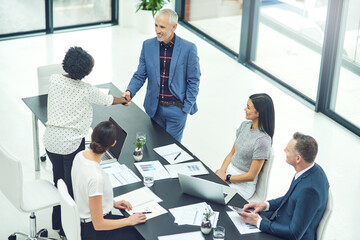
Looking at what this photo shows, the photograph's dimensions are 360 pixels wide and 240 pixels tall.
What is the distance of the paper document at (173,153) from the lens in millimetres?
5184

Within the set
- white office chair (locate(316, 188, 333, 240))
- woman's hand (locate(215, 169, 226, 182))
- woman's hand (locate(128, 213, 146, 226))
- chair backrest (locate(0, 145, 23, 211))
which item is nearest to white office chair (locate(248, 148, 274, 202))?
woman's hand (locate(215, 169, 226, 182))

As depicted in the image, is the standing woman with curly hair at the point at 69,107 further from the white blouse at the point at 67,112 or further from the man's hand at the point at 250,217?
the man's hand at the point at 250,217

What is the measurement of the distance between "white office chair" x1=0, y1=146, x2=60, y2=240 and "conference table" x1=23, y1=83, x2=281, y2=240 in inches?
25.3

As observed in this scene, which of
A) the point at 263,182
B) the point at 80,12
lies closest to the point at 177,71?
the point at 263,182

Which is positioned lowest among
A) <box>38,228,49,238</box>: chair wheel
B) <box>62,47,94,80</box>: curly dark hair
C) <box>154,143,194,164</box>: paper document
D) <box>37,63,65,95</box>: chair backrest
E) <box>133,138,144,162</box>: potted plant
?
<box>38,228,49,238</box>: chair wheel

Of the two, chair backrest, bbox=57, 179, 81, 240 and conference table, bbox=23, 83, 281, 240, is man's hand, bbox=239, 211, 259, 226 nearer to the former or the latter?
conference table, bbox=23, 83, 281, 240

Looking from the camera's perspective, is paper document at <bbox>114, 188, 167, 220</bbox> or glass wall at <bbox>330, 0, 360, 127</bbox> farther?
glass wall at <bbox>330, 0, 360, 127</bbox>

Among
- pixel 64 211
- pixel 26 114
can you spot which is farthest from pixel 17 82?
pixel 64 211

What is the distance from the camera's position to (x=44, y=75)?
6410 mm

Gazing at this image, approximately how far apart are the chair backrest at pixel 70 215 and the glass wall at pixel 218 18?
5.95 metres

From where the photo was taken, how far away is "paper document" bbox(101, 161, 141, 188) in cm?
485

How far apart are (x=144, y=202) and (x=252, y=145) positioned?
106 centimetres

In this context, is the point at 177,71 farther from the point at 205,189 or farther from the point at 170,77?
the point at 205,189

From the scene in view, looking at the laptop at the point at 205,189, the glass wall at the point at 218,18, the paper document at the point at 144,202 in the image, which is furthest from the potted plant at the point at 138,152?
the glass wall at the point at 218,18
